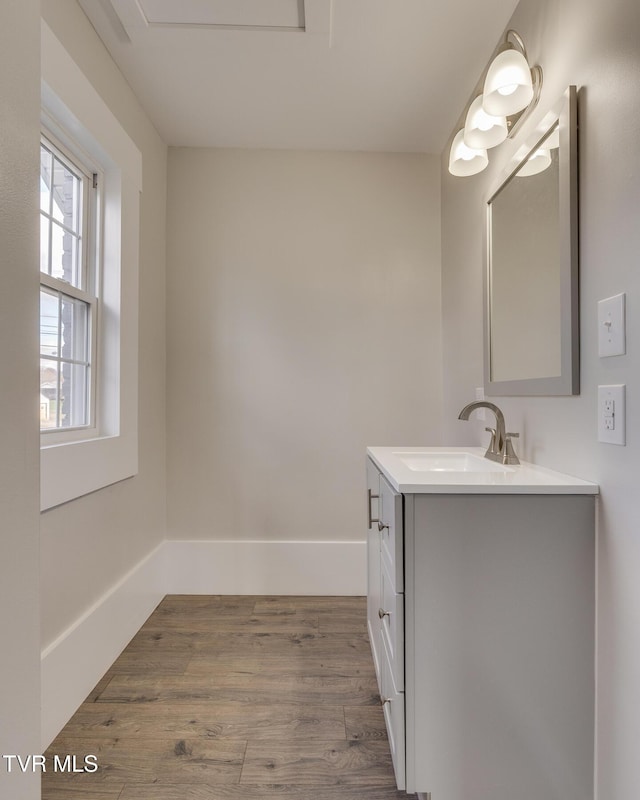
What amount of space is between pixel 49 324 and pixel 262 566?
160cm

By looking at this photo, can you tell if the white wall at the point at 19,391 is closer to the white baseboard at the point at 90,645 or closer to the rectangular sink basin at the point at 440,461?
the white baseboard at the point at 90,645

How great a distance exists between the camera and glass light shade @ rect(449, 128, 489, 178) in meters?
1.69

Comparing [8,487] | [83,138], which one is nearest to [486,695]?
[8,487]

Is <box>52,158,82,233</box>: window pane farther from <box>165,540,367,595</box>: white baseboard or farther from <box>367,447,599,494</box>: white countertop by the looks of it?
<box>165,540,367,595</box>: white baseboard

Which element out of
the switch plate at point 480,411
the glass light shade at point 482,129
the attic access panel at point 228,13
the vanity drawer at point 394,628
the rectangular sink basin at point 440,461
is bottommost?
the vanity drawer at point 394,628

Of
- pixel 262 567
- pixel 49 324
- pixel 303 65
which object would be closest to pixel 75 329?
pixel 49 324

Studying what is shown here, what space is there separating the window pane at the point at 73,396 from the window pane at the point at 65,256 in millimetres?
335

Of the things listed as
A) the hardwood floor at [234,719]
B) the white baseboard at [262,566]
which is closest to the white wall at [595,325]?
the hardwood floor at [234,719]

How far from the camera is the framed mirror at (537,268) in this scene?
3.76ft

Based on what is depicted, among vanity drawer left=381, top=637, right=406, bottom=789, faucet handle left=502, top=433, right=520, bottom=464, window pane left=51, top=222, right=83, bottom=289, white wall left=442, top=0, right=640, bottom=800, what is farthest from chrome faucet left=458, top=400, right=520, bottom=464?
window pane left=51, top=222, right=83, bottom=289

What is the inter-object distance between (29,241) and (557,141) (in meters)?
1.32

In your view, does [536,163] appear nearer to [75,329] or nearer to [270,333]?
[270,333]

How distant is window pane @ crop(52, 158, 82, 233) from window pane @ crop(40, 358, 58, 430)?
55 cm

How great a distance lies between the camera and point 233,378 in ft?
7.99
